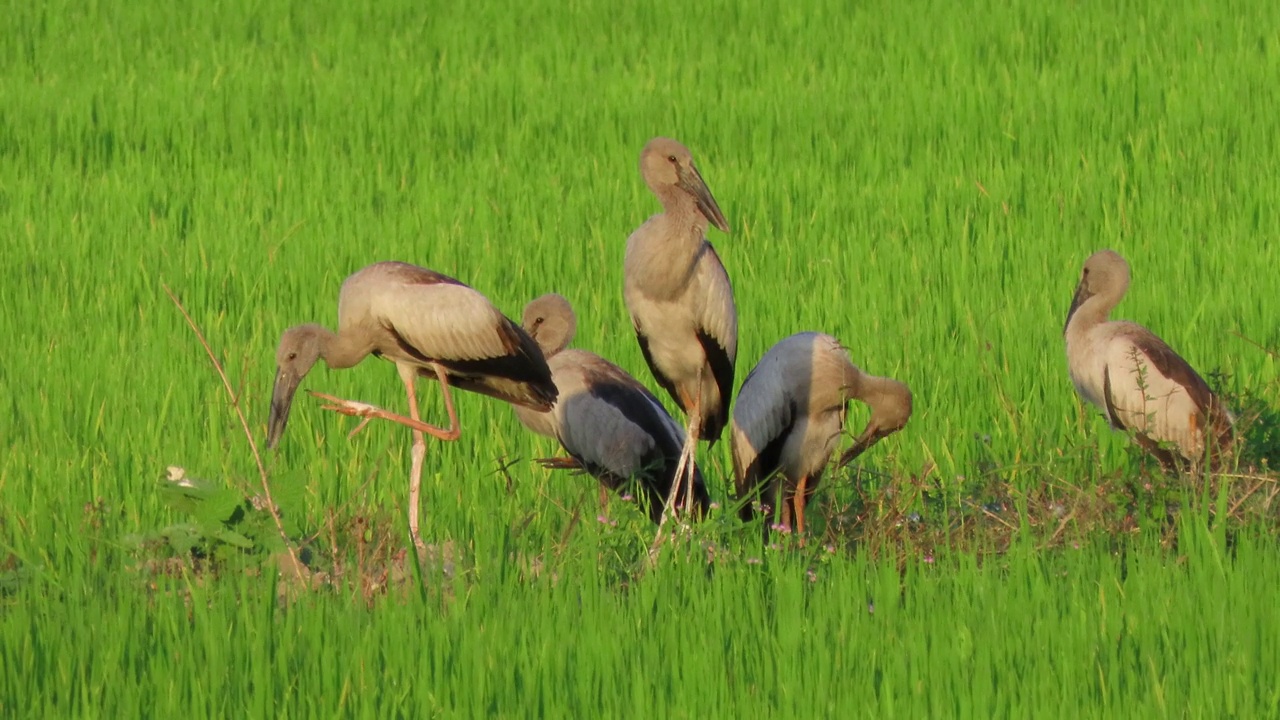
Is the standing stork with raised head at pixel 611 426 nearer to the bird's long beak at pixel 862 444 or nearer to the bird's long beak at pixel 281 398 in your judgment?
the bird's long beak at pixel 862 444

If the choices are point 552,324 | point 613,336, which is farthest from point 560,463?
point 613,336

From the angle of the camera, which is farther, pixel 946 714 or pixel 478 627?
pixel 478 627

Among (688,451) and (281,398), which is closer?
(688,451)

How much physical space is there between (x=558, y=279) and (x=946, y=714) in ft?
16.6

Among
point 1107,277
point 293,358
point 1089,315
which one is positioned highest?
point 1107,277

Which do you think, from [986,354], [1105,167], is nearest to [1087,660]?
[986,354]

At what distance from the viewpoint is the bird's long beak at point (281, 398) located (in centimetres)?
576

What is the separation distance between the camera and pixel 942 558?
532 centimetres

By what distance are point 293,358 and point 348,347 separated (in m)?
0.25

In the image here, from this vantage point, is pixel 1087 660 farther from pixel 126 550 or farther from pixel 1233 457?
pixel 126 550

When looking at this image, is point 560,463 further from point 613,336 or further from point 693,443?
point 613,336

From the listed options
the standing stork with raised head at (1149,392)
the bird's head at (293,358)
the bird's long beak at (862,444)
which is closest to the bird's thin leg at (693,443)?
the bird's long beak at (862,444)

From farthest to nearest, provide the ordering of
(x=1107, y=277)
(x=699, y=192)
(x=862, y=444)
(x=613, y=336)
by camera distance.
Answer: (x=613, y=336), (x=1107, y=277), (x=862, y=444), (x=699, y=192)

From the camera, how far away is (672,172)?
18.7 ft
